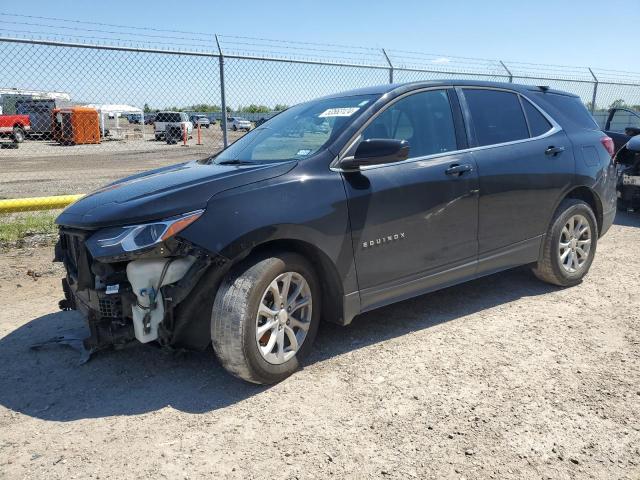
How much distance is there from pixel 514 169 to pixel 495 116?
1.54 ft

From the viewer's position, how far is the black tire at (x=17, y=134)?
28.6 m

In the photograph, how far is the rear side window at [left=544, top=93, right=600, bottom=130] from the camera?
16.1 ft

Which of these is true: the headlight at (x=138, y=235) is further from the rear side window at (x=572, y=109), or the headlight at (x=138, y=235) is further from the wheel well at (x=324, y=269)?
the rear side window at (x=572, y=109)

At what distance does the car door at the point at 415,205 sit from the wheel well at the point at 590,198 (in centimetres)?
143

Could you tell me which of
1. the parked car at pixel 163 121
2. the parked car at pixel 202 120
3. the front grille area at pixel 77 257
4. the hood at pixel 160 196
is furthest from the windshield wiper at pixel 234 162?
the parked car at pixel 163 121

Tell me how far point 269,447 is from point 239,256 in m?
1.01

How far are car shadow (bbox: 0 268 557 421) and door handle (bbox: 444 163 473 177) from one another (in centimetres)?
113

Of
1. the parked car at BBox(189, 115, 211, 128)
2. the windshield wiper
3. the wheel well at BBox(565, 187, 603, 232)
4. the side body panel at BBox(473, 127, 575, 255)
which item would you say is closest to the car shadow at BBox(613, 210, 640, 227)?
the wheel well at BBox(565, 187, 603, 232)

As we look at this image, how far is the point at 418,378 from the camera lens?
3256mm

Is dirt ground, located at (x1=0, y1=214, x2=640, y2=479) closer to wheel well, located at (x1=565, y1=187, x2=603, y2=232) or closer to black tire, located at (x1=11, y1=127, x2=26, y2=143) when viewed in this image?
wheel well, located at (x1=565, y1=187, x2=603, y2=232)

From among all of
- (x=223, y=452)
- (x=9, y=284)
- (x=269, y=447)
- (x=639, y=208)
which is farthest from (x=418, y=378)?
(x=639, y=208)

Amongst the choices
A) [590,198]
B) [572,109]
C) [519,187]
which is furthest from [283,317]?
[572,109]

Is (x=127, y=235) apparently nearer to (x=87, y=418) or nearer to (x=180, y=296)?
(x=180, y=296)

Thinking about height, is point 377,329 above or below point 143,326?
below
